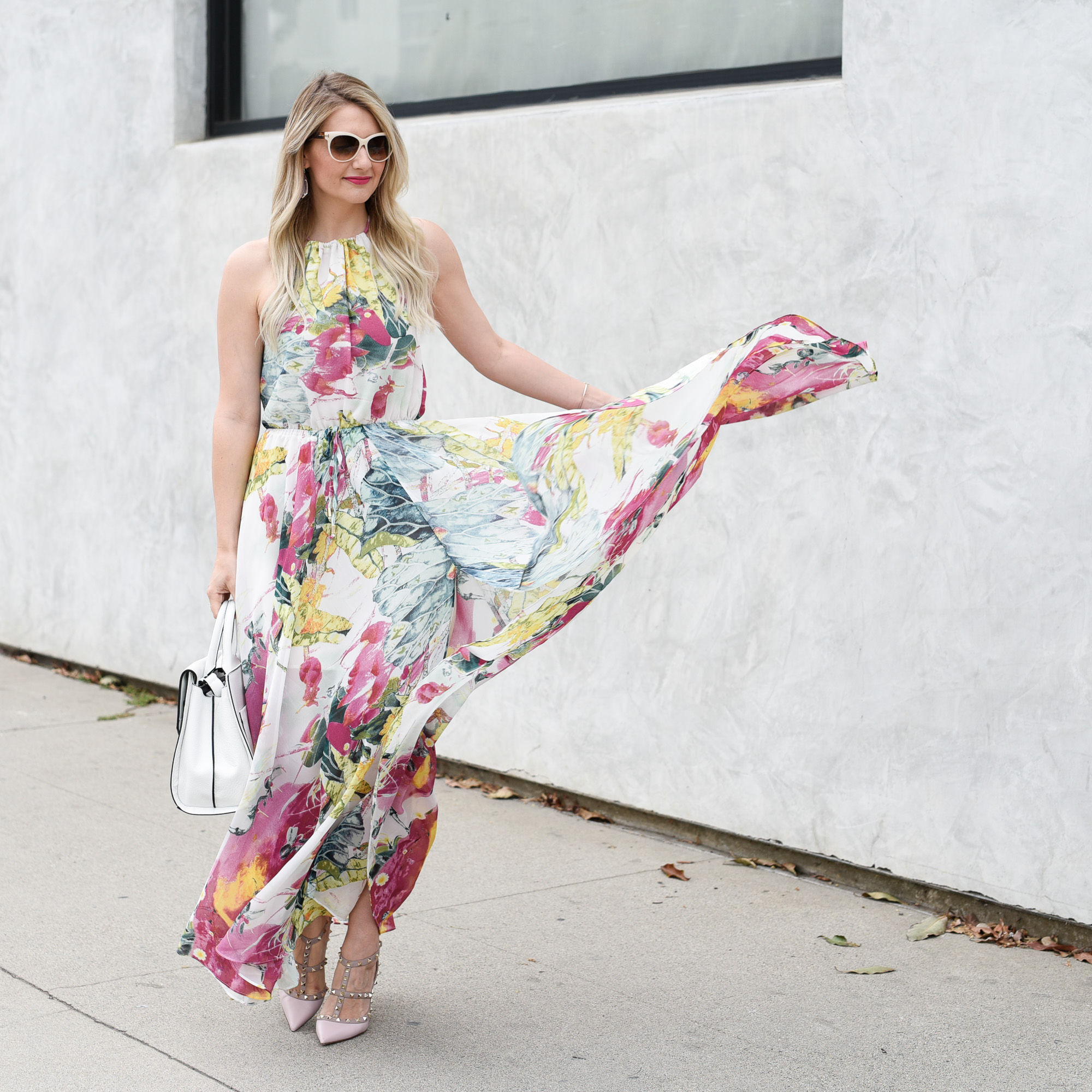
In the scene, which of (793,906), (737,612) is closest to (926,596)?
(737,612)

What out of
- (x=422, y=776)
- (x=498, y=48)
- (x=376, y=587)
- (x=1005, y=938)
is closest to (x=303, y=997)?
(x=422, y=776)

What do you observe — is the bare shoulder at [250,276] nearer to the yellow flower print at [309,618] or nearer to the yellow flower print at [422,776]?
the yellow flower print at [309,618]

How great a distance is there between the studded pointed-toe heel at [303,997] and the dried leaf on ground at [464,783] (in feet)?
7.38

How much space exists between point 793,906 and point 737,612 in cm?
95

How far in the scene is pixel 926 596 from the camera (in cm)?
433

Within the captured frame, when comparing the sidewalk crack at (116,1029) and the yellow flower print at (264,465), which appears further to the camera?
the yellow flower print at (264,465)

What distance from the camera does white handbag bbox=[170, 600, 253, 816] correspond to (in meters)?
3.23

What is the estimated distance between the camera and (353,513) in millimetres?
3418

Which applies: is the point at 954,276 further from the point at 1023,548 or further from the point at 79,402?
the point at 79,402

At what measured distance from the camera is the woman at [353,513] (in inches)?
130

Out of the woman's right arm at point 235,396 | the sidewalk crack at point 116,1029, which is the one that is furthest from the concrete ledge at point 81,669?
the woman's right arm at point 235,396

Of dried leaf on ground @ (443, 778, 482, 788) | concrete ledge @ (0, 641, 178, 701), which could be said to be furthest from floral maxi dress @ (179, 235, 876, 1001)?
concrete ledge @ (0, 641, 178, 701)

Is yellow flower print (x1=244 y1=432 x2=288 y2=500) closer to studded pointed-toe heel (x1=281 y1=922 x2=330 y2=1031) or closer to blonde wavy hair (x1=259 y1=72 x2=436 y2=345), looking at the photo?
blonde wavy hair (x1=259 y1=72 x2=436 y2=345)

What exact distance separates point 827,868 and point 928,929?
52 cm
